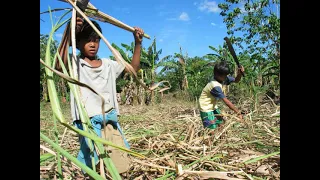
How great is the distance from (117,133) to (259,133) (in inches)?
54.3

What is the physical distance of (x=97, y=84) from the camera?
5.63ft

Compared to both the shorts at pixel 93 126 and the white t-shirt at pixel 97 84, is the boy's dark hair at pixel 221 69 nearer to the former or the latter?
the white t-shirt at pixel 97 84

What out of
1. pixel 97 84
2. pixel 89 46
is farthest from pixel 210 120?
pixel 89 46

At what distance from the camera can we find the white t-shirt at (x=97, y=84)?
1.65 m

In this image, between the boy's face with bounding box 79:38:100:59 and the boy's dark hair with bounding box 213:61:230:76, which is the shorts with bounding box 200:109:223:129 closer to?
the boy's dark hair with bounding box 213:61:230:76

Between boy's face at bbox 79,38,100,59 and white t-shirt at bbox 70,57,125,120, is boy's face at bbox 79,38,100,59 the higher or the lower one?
the higher one

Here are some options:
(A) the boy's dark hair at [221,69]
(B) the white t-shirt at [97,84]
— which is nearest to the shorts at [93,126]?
(B) the white t-shirt at [97,84]

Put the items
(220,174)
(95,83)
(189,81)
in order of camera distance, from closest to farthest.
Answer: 1. (220,174)
2. (95,83)
3. (189,81)

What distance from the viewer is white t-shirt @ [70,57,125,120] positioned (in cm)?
165

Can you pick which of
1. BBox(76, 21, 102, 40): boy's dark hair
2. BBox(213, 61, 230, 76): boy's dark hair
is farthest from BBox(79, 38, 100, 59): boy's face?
BBox(213, 61, 230, 76): boy's dark hair
